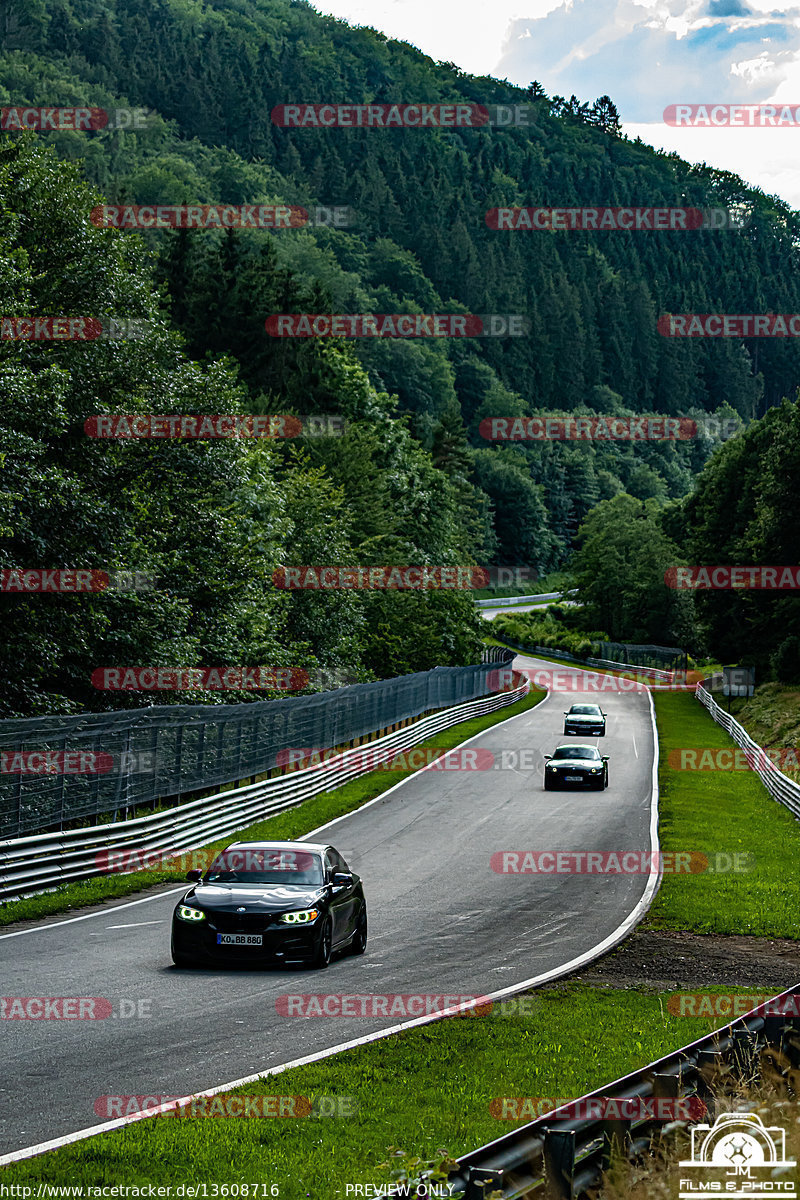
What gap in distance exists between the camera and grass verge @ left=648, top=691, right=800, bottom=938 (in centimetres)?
1820

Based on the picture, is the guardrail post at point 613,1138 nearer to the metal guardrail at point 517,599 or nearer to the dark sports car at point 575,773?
the dark sports car at point 575,773

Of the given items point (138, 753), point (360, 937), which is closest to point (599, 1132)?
point (360, 937)

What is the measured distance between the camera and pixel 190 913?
13773mm

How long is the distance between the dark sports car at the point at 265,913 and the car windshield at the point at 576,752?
21.2 m

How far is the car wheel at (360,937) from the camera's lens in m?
15.1

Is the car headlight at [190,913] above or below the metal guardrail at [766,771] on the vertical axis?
above

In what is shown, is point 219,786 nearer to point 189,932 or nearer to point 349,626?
point 189,932

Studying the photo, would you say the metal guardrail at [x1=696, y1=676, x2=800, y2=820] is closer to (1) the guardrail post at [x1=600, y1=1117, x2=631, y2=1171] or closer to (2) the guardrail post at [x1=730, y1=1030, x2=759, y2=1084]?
(2) the guardrail post at [x1=730, y1=1030, x2=759, y2=1084]

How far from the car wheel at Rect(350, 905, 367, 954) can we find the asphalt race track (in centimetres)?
15

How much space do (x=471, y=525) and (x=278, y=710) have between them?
101882mm

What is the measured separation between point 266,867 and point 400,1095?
578 centimetres

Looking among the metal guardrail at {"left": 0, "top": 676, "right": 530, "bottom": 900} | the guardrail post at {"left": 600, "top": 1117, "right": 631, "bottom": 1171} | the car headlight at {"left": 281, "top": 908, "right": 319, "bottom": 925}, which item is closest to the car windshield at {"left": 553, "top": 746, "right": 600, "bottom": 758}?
the metal guardrail at {"left": 0, "top": 676, "right": 530, "bottom": 900}

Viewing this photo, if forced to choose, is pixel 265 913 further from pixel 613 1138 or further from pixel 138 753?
pixel 138 753

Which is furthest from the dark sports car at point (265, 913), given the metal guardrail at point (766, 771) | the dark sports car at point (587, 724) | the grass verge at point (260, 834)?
the dark sports car at point (587, 724)
